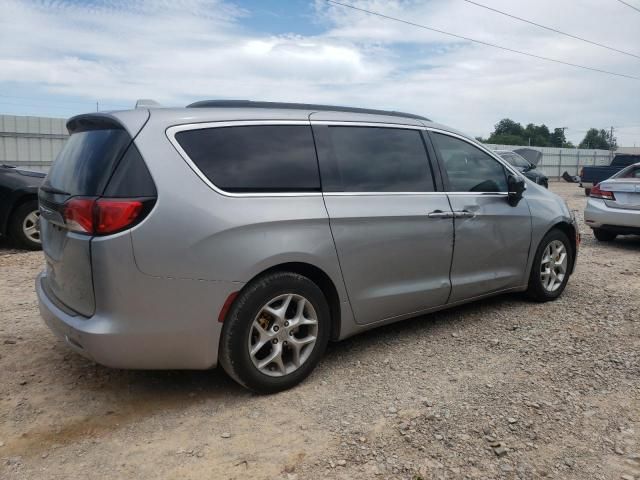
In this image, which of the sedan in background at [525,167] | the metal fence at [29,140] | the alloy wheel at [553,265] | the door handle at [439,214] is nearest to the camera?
the door handle at [439,214]

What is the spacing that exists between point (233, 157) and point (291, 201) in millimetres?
425

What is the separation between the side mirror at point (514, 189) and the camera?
4723 mm

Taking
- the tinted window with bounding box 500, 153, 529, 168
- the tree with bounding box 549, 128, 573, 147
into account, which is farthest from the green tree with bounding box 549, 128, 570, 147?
the tinted window with bounding box 500, 153, 529, 168

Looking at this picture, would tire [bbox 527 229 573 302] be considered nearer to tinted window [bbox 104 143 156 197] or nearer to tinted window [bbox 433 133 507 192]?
tinted window [bbox 433 133 507 192]

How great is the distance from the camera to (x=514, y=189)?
15.5 ft

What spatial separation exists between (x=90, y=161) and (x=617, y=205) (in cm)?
797

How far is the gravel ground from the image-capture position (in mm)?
2648

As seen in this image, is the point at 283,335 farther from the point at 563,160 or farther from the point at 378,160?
the point at 563,160

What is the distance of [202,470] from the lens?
8.50ft

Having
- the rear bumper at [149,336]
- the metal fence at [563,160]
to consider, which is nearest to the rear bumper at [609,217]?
the rear bumper at [149,336]

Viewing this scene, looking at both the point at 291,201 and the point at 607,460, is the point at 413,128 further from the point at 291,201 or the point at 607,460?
the point at 607,460

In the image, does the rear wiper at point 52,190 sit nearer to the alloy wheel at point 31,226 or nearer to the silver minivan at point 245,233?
the silver minivan at point 245,233

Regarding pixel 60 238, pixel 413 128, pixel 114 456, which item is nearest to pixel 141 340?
pixel 114 456

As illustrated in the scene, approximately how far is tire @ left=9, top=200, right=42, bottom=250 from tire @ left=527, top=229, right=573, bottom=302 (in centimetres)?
635
